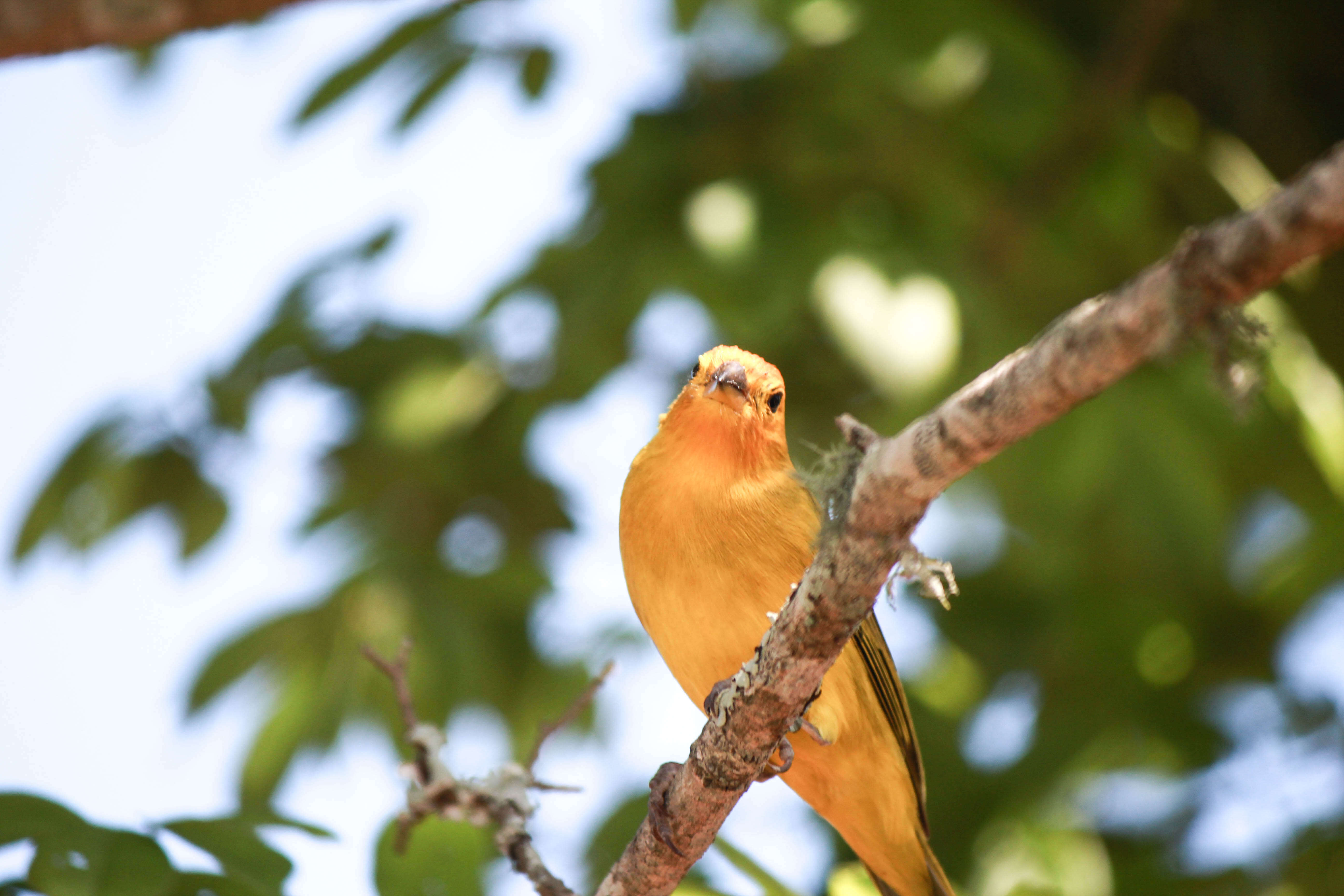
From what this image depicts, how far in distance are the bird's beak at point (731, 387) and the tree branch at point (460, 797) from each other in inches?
38.2

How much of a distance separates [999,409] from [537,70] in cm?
357

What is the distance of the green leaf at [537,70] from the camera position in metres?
4.57

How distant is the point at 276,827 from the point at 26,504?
8.51 ft

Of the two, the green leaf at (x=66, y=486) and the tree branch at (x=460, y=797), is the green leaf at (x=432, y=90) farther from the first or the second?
the tree branch at (x=460, y=797)

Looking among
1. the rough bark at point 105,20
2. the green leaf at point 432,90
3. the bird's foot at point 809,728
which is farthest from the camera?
the green leaf at point 432,90

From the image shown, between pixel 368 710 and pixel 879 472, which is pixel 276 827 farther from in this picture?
pixel 368 710

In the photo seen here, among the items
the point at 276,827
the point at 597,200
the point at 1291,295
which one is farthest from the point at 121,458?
the point at 1291,295

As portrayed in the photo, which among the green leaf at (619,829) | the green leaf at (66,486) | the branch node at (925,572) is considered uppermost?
the green leaf at (66,486)

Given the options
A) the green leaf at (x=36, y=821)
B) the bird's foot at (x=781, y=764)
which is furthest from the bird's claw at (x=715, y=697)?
the green leaf at (x=36, y=821)

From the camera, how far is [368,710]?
4.96 meters

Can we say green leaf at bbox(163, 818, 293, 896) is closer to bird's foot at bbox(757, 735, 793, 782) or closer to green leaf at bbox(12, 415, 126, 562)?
bird's foot at bbox(757, 735, 793, 782)

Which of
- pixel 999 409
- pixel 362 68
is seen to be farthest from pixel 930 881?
pixel 362 68

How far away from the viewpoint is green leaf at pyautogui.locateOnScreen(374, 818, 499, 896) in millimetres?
2803

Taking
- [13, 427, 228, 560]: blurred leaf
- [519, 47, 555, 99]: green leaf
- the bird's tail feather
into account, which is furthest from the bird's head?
[13, 427, 228, 560]: blurred leaf
